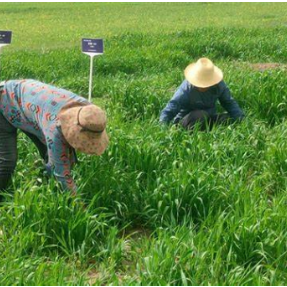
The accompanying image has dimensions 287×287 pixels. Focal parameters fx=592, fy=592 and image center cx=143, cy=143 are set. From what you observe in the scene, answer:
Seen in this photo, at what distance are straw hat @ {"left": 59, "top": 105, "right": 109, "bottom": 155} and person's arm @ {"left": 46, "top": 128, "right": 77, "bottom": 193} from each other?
10cm

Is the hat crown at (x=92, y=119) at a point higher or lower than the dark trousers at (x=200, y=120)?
higher

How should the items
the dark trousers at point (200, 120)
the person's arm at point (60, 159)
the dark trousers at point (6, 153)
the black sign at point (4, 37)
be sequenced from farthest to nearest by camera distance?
the black sign at point (4, 37)
the dark trousers at point (200, 120)
the dark trousers at point (6, 153)
the person's arm at point (60, 159)

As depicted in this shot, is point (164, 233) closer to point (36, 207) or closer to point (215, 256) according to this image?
point (215, 256)

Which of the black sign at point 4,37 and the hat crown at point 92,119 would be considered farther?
the black sign at point 4,37

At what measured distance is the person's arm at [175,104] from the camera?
5.04 meters

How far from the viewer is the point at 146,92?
614 centimetres

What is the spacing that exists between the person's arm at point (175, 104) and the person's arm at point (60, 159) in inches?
68.2

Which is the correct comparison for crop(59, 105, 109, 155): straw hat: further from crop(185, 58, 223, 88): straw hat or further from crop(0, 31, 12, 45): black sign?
crop(0, 31, 12, 45): black sign

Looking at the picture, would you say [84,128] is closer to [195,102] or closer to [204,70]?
[204,70]

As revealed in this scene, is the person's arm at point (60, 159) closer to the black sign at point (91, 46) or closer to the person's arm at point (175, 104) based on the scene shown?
the person's arm at point (175, 104)

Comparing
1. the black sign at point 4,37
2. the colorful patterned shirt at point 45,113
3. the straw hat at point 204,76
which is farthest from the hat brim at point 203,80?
the black sign at point 4,37

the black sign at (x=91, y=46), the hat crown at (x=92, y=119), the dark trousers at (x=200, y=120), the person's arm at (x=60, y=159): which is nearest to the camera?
the hat crown at (x=92, y=119)

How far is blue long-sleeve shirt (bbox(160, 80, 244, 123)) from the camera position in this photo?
16.6 ft

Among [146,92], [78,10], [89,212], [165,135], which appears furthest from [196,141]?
[78,10]
